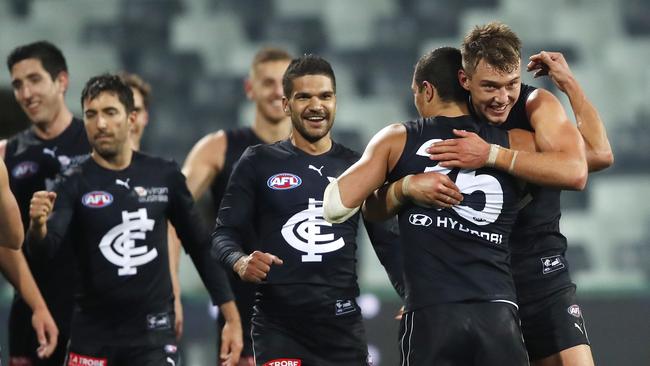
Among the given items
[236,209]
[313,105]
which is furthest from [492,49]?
[236,209]

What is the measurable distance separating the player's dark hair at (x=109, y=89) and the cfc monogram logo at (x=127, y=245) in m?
0.60

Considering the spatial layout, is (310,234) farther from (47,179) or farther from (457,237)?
(47,179)

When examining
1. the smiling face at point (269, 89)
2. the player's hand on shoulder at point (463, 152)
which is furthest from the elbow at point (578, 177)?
the smiling face at point (269, 89)

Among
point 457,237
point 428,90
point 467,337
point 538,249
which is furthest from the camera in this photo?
point 538,249

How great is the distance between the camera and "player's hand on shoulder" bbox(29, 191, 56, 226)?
16.1 feet

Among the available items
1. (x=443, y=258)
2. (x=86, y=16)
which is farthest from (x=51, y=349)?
(x=86, y=16)

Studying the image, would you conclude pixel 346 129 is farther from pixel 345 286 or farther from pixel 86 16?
pixel 345 286

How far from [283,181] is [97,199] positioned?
41.0 inches

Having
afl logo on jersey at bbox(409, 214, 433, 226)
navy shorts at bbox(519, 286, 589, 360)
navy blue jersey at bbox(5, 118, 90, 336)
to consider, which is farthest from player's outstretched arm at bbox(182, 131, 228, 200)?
afl logo on jersey at bbox(409, 214, 433, 226)

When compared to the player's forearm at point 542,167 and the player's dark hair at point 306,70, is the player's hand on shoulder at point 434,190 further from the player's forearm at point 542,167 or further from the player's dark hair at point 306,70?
the player's dark hair at point 306,70

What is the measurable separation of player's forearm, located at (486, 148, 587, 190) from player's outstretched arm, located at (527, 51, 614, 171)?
0.57 meters

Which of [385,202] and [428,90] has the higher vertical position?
[428,90]

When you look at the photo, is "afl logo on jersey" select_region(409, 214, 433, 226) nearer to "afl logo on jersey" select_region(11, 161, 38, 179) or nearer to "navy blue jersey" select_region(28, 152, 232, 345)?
"navy blue jersey" select_region(28, 152, 232, 345)

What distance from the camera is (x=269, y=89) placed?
654 cm
